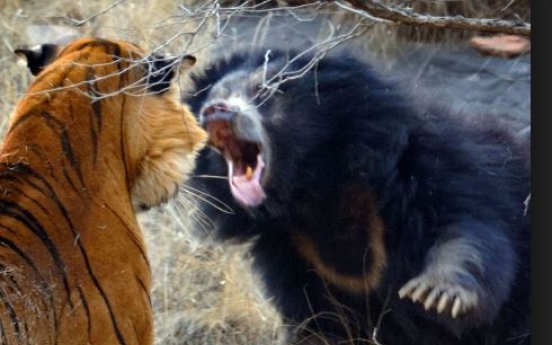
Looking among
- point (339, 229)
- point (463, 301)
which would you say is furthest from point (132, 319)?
point (463, 301)

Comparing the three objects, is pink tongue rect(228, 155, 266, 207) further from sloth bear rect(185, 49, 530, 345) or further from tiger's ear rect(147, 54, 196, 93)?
tiger's ear rect(147, 54, 196, 93)

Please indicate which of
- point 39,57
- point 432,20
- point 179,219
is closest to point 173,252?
point 179,219

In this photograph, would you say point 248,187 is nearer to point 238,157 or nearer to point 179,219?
point 238,157

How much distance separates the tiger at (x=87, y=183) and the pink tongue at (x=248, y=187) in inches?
6.5

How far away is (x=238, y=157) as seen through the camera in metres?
3.96

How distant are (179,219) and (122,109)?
439 mm

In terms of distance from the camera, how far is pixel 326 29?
389 centimetres

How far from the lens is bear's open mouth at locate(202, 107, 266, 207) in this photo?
3.93 meters

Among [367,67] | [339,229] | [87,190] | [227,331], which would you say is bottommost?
[227,331]

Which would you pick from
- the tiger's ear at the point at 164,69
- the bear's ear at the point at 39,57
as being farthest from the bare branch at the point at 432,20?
the bear's ear at the point at 39,57

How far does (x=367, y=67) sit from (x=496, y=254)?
0.79m

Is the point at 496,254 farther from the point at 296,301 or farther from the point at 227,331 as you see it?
the point at 227,331

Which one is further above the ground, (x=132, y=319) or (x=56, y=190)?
(x=56, y=190)

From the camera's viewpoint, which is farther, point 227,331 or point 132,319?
point 227,331
